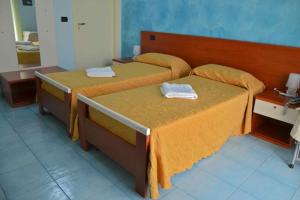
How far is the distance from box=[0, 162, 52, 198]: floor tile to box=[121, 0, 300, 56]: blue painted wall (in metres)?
2.46

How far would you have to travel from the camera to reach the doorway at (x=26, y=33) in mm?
3601

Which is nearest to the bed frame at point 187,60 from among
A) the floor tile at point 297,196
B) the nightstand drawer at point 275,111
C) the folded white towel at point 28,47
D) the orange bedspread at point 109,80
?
the orange bedspread at point 109,80

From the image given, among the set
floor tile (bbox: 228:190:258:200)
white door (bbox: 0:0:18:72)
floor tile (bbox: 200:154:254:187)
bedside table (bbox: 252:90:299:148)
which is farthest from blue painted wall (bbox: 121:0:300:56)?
white door (bbox: 0:0:18:72)

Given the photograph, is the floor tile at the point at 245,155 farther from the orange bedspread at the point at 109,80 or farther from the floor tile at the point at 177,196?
the orange bedspread at the point at 109,80

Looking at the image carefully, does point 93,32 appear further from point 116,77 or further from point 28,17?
point 116,77

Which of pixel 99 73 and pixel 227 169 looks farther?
pixel 99 73

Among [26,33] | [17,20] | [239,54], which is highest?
[17,20]

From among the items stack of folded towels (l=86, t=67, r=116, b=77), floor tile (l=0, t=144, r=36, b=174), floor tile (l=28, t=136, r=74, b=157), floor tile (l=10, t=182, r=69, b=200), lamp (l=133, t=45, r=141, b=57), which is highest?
lamp (l=133, t=45, r=141, b=57)

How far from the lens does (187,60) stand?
348cm

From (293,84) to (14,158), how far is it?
2697mm

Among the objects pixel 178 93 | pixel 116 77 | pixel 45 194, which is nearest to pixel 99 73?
pixel 116 77

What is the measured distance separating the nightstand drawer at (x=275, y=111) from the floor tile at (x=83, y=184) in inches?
65.6

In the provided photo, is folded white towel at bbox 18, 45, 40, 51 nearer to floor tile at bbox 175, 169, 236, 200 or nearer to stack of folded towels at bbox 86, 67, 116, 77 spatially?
stack of folded towels at bbox 86, 67, 116, 77

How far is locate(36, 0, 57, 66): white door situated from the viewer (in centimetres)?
387
